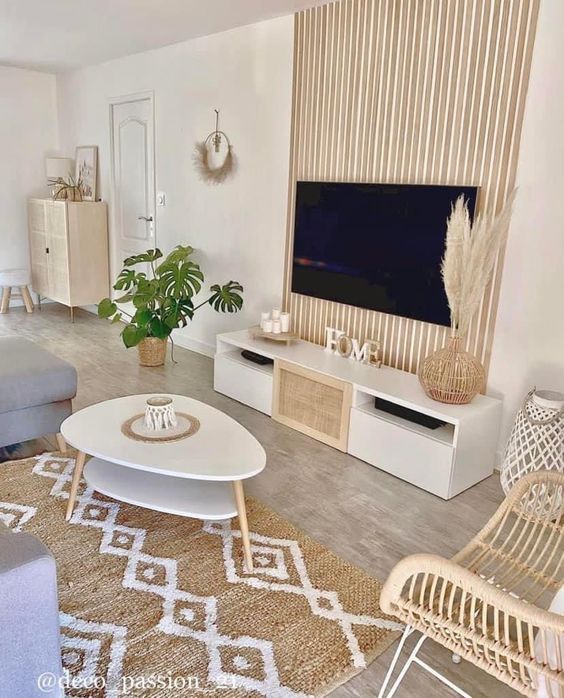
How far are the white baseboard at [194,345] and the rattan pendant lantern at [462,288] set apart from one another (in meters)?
2.26

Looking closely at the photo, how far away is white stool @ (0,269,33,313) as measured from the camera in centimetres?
582

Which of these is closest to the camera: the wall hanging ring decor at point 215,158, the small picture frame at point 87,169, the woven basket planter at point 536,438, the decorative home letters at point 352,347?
the woven basket planter at point 536,438

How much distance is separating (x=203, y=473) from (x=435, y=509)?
114 cm

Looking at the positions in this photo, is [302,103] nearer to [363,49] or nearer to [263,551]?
[363,49]

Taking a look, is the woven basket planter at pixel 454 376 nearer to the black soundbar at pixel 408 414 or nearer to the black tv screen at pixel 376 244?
the black soundbar at pixel 408 414

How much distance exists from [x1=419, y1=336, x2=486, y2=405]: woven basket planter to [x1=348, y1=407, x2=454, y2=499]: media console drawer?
9.0 inches

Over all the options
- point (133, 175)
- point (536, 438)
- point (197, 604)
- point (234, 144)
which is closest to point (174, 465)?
point (197, 604)

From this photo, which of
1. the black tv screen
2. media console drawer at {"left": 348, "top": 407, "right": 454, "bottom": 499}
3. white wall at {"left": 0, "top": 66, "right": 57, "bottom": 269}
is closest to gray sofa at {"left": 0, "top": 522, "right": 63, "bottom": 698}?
media console drawer at {"left": 348, "top": 407, "right": 454, "bottom": 499}

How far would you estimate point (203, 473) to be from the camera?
6.36ft

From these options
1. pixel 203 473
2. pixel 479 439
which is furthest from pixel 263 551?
pixel 479 439

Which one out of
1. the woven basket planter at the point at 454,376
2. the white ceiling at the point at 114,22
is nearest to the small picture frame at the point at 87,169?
the white ceiling at the point at 114,22

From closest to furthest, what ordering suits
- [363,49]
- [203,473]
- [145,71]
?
1. [203,473]
2. [363,49]
3. [145,71]

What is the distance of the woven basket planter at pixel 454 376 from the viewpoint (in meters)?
2.69

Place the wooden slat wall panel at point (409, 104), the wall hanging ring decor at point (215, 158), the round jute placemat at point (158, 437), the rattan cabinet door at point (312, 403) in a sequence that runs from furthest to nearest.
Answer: the wall hanging ring decor at point (215, 158), the rattan cabinet door at point (312, 403), the wooden slat wall panel at point (409, 104), the round jute placemat at point (158, 437)
